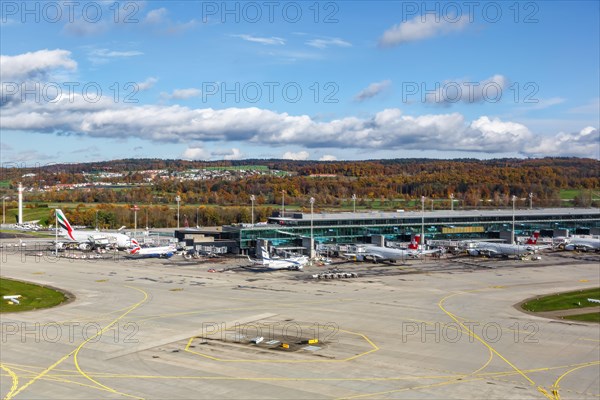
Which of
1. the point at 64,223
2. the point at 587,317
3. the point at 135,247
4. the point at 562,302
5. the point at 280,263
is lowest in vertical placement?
the point at 587,317

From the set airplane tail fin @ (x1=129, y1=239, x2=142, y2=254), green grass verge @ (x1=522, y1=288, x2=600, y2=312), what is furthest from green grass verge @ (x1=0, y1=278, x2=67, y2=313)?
green grass verge @ (x1=522, y1=288, x2=600, y2=312)

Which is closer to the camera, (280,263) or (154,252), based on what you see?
(280,263)

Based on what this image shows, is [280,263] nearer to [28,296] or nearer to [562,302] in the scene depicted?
[28,296]

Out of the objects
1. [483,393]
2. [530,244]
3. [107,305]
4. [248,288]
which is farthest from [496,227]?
[483,393]

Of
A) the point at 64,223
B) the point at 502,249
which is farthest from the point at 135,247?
the point at 502,249

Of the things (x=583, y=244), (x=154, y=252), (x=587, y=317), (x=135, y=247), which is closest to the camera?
(x=587, y=317)

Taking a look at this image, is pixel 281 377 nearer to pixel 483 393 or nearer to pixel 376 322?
pixel 483 393

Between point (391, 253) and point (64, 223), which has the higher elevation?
point (64, 223)
